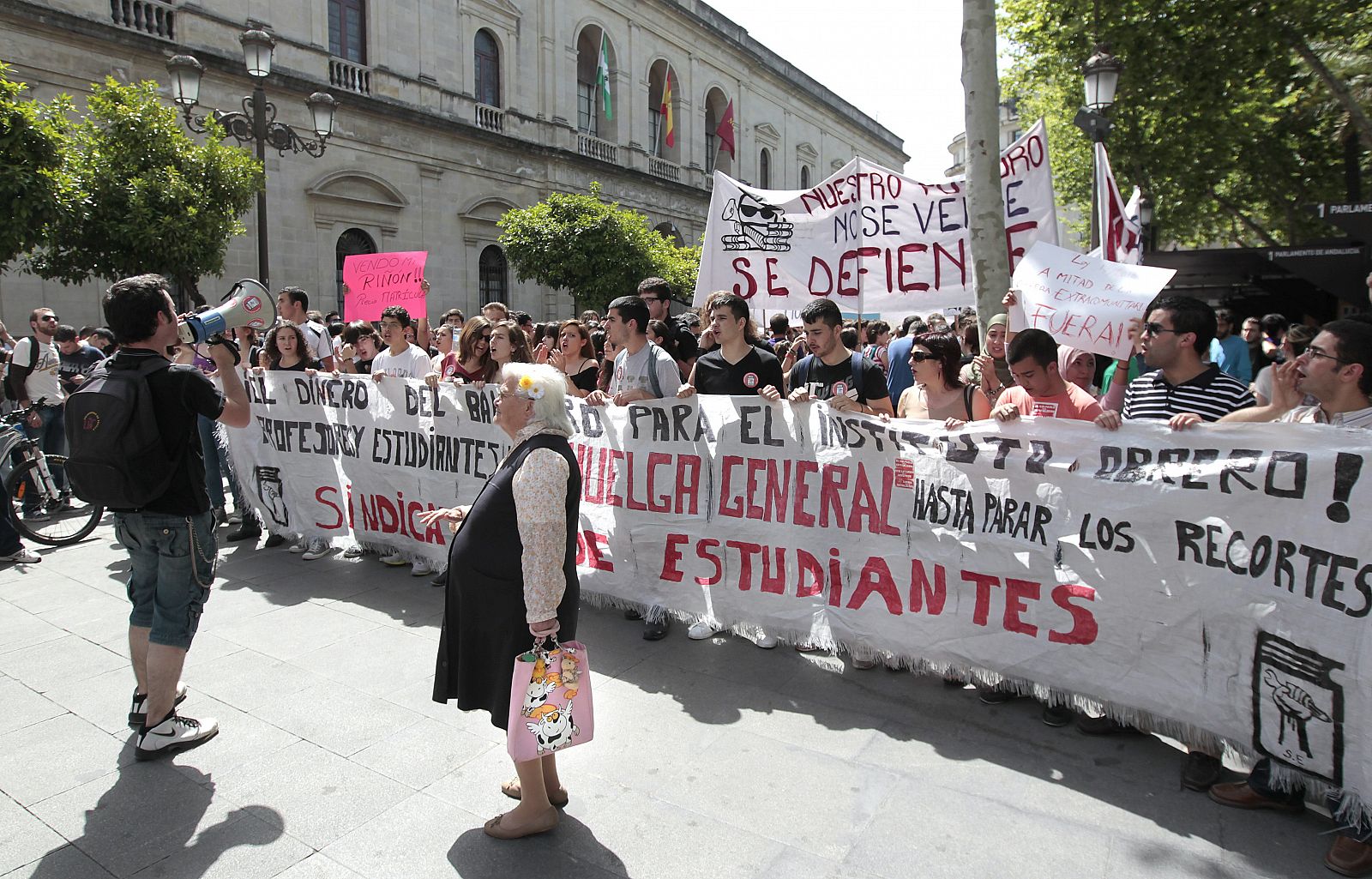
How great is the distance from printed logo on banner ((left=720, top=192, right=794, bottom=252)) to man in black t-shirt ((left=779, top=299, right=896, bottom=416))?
185 cm

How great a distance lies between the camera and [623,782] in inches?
128

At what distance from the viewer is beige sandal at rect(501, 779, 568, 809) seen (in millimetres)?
3039

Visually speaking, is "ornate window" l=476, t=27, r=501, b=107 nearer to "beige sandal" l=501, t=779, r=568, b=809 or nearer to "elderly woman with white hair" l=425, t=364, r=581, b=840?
"elderly woman with white hair" l=425, t=364, r=581, b=840

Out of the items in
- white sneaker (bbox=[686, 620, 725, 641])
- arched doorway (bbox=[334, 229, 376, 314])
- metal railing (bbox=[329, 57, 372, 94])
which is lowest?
white sneaker (bbox=[686, 620, 725, 641])

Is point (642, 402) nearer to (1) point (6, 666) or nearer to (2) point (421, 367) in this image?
(2) point (421, 367)

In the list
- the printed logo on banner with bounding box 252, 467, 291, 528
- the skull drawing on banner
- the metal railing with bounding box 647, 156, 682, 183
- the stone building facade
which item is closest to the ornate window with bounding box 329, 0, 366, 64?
the stone building facade

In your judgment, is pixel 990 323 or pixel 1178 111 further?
pixel 1178 111

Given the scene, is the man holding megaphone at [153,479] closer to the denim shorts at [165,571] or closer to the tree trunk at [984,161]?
the denim shorts at [165,571]

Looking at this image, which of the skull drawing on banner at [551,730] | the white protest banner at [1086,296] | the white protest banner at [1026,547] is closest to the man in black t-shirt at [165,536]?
the skull drawing on banner at [551,730]

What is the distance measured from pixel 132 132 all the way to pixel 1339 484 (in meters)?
13.0

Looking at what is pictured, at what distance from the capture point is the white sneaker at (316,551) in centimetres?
635

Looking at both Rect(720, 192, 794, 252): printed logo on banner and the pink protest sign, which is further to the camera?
the pink protest sign

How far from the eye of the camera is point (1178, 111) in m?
16.1

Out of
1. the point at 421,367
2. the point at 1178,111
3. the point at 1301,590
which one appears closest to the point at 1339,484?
the point at 1301,590
